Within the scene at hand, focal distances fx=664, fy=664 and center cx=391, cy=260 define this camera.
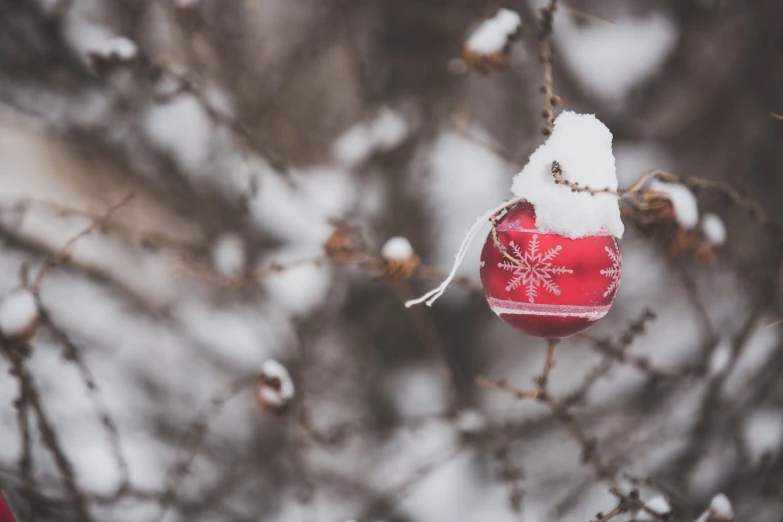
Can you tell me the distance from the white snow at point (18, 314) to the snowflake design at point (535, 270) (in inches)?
23.8

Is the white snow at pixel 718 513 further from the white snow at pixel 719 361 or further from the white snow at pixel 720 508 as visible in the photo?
the white snow at pixel 719 361

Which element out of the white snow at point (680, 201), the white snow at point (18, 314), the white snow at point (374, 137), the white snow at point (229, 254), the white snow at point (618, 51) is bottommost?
the white snow at point (18, 314)

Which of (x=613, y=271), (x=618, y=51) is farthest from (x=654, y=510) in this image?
(x=618, y=51)

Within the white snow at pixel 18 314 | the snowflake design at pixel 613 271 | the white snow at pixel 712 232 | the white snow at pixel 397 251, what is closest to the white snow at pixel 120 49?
the white snow at pixel 18 314

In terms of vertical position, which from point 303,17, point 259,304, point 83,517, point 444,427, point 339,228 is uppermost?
point 303,17

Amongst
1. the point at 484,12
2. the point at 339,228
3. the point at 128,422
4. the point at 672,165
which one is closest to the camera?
the point at 339,228

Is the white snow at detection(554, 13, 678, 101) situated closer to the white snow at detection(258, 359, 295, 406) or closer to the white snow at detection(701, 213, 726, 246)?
the white snow at detection(701, 213, 726, 246)

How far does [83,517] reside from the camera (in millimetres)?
1018

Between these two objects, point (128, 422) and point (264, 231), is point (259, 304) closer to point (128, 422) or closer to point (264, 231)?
point (264, 231)

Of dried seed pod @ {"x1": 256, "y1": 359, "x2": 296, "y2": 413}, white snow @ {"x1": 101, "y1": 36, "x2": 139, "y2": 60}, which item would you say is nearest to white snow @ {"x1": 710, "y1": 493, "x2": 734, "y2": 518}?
dried seed pod @ {"x1": 256, "y1": 359, "x2": 296, "y2": 413}

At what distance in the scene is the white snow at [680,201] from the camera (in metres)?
0.80

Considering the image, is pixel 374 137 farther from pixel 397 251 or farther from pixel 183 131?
pixel 397 251

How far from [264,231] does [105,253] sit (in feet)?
1.52

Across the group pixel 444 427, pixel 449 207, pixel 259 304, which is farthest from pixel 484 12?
pixel 444 427
